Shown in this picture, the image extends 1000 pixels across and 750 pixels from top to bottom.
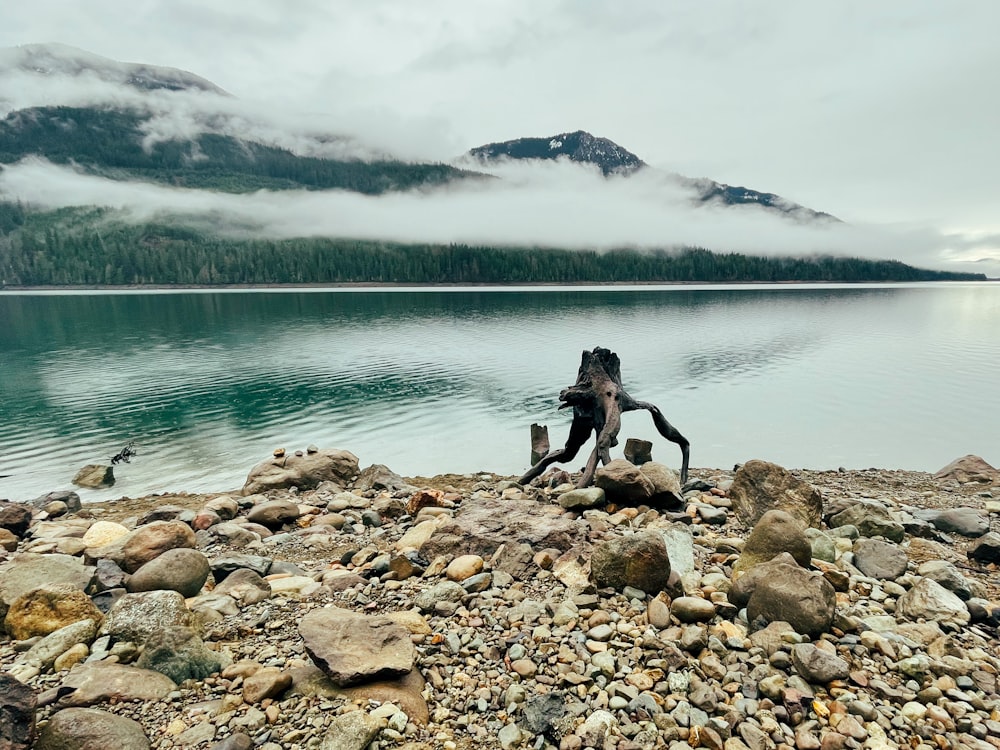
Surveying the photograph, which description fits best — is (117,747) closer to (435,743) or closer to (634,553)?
(435,743)

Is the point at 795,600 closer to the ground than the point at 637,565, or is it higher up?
higher up

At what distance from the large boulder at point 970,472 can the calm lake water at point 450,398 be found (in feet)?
13.0

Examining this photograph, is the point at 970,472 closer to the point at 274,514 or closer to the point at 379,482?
the point at 379,482

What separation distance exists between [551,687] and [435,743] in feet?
3.70

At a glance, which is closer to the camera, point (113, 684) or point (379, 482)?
point (113, 684)

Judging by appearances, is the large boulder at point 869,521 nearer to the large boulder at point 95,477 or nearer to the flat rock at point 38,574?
the flat rock at point 38,574

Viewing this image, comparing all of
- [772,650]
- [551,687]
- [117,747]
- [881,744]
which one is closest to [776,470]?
[772,650]

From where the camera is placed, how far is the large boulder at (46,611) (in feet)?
18.7

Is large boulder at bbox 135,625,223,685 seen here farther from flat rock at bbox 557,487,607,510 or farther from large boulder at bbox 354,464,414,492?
large boulder at bbox 354,464,414,492

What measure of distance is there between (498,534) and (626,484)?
3.00 metres

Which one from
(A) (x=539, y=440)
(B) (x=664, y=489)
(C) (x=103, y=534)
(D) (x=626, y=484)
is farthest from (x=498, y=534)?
(A) (x=539, y=440)

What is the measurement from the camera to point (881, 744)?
420 cm

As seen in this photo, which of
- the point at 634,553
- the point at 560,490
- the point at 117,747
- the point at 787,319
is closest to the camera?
the point at 117,747

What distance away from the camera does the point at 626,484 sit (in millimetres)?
9852
